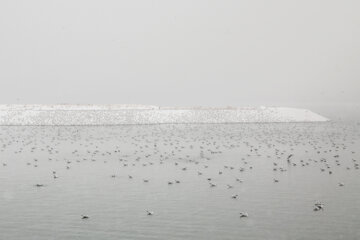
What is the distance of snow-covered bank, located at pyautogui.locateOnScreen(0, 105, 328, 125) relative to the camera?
85.5 meters

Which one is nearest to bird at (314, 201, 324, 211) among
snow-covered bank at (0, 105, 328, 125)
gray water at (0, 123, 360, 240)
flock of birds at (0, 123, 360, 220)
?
flock of birds at (0, 123, 360, 220)

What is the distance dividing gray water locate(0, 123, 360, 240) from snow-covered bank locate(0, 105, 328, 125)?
2160 centimetres

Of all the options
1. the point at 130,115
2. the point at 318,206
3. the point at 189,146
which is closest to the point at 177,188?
the point at 318,206

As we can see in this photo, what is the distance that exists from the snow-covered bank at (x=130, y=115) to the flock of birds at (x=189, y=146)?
7.51m

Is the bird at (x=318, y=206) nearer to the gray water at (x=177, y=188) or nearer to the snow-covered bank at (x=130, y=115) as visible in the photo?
the gray water at (x=177, y=188)

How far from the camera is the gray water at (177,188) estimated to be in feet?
80.1

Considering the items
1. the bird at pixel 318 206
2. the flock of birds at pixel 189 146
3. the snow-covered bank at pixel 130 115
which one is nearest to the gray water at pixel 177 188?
the flock of birds at pixel 189 146

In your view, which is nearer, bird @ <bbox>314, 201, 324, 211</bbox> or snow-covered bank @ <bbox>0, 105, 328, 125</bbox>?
bird @ <bbox>314, 201, 324, 211</bbox>

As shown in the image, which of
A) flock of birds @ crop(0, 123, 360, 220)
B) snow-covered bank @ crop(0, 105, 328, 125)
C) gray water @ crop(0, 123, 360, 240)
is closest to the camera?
gray water @ crop(0, 123, 360, 240)

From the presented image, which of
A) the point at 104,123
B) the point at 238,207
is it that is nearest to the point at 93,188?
the point at 238,207

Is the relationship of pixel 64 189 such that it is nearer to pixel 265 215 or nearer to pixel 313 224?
pixel 265 215

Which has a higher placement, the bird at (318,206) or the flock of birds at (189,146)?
the flock of birds at (189,146)

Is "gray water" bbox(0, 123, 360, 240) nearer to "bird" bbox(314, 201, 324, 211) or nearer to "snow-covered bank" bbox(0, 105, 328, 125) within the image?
"bird" bbox(314, 201, 324, 211)

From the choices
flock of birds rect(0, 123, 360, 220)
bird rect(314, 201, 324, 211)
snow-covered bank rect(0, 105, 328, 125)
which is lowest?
bird rect(314, 201, 324, 211)
